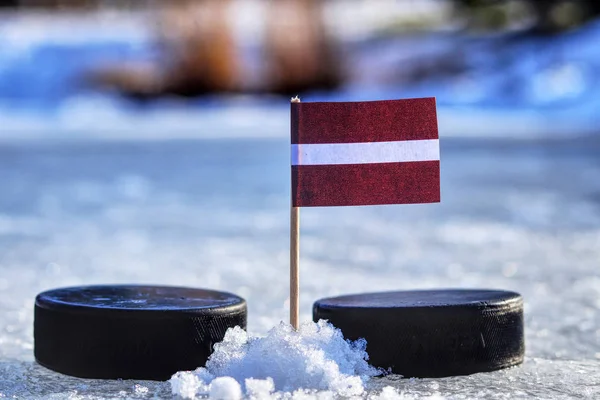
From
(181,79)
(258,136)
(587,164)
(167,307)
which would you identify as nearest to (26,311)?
(167,307)

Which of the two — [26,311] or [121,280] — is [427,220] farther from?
[26,311]

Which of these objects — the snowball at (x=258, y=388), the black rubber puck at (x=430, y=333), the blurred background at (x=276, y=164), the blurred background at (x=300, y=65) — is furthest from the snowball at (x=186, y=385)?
the blurred background at (x=300, y=65)

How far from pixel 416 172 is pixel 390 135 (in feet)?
0.36

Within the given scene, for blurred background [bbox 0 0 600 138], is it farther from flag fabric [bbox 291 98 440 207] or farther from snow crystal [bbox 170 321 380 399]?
snow crystal [bbox 170 321 380 399]

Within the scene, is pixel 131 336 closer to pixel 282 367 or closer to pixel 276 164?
pixel 282 367

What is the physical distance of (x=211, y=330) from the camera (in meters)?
2.50

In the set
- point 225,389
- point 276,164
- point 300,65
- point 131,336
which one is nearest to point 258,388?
point 225,389

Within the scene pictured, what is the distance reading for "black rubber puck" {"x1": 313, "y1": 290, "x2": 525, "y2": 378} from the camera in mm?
2467

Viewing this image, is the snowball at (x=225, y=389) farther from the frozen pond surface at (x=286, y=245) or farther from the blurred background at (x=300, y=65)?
the blurred background at (x=300, y=65)

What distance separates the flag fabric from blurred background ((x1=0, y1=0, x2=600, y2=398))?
1.59 ft

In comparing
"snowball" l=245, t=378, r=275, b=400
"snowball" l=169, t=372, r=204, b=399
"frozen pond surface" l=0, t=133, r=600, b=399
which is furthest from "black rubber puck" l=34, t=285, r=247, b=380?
"snowball" l=245, t=378, r=275, b=400

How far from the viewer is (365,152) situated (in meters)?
2.46

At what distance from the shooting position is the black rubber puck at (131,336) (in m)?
2.45

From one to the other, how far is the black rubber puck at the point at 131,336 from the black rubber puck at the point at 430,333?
0.32m
